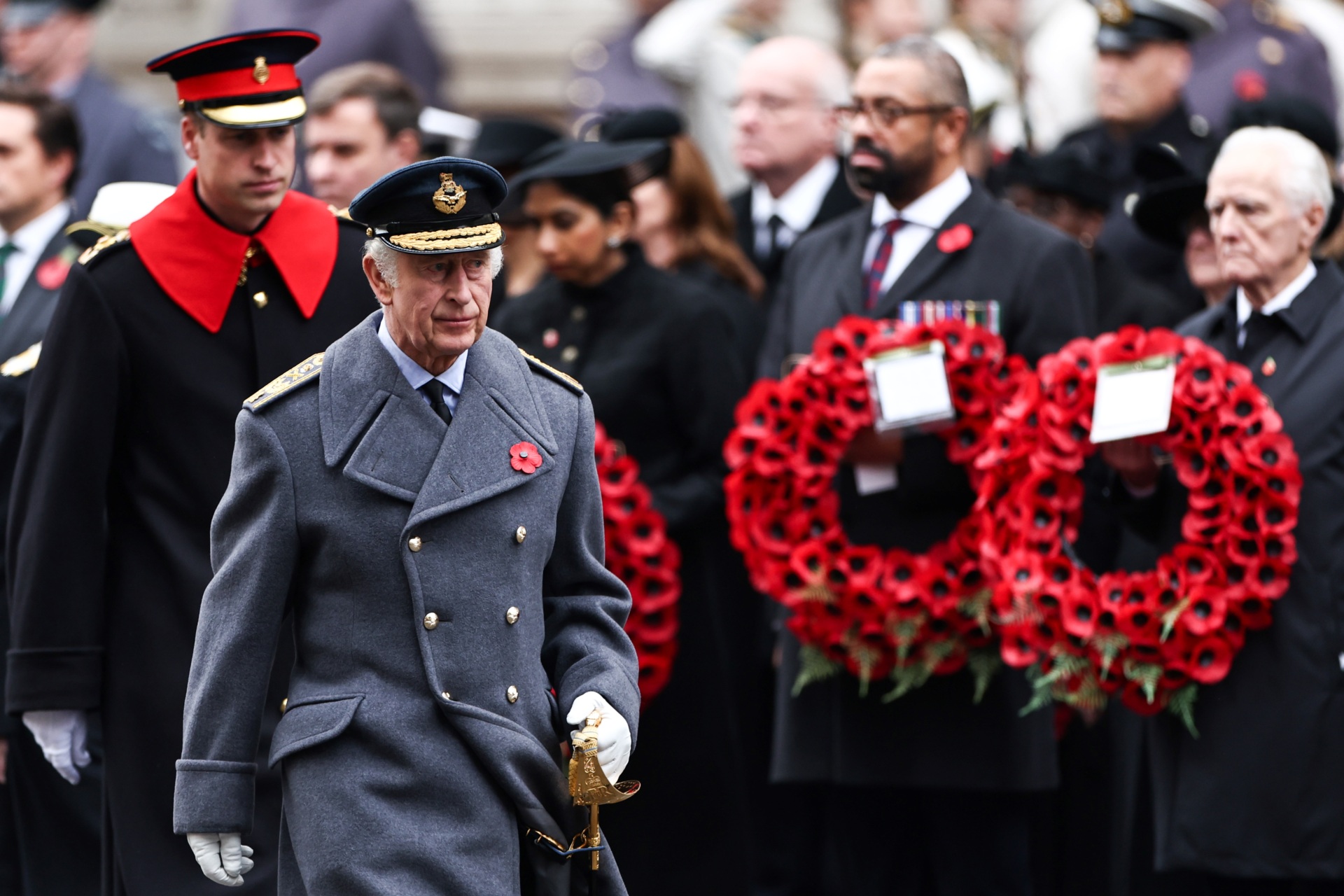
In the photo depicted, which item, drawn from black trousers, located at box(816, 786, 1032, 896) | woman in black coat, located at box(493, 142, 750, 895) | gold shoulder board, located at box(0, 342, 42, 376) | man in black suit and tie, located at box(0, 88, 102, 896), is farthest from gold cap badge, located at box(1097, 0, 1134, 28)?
gold shoulder board, located at box(0, 342, 42, 376)

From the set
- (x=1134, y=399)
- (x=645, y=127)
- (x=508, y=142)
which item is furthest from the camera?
(x=508, y=142)

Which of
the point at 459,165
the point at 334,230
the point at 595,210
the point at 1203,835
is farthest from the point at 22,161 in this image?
the point at 1203,835

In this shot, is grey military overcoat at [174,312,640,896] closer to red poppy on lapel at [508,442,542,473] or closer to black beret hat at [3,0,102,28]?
red poppy on lapel at [508,442,542,473]

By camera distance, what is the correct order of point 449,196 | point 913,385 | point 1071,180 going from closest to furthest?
point 449,196 < point 913,385 < point 1071,180

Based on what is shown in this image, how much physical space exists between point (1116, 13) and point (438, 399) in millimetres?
5412

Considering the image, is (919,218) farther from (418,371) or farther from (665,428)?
(418,371)

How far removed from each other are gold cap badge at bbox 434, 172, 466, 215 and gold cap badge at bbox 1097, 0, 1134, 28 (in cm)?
530

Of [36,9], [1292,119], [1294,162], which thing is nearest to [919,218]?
[1294,162]

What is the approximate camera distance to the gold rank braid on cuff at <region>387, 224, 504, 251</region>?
436cm

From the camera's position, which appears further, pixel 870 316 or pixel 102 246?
pixel 870 316

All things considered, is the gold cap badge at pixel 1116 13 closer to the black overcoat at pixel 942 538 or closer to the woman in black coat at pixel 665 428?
the black overcoat at pixel 942 538

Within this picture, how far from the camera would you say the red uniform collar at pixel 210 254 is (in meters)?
5.41

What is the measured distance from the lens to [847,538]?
664 centimetres

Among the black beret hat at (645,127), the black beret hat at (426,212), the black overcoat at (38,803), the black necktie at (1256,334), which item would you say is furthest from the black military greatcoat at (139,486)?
the black beret hat at (645,127)
